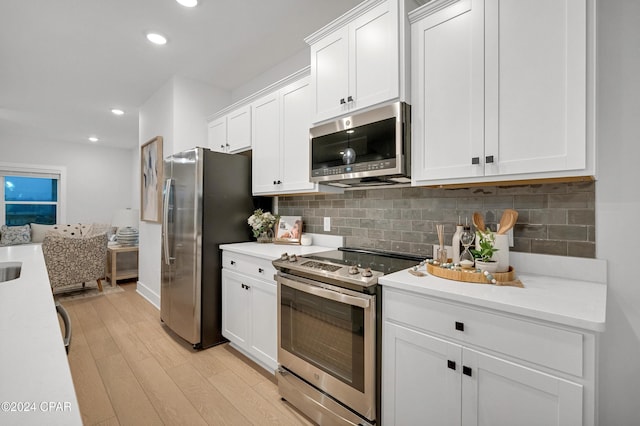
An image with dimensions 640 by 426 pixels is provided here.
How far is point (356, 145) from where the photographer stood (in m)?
1.89

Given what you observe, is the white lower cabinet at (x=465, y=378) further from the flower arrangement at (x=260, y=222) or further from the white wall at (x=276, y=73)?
the white wall at (x=276, y=73)

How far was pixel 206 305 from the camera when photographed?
2648 mm

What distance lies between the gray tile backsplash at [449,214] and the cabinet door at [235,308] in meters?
0.81

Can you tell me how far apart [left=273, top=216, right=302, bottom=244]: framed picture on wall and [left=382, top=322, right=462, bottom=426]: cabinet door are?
148 cm

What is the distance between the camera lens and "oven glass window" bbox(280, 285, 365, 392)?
61.2 inches

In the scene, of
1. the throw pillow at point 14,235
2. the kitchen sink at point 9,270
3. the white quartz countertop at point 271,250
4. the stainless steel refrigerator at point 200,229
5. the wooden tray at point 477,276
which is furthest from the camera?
the throw pillow at point 14,235

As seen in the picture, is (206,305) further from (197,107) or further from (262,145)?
(197,107)

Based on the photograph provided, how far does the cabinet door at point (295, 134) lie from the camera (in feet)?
7.77

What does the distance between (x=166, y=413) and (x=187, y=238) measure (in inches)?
51.9

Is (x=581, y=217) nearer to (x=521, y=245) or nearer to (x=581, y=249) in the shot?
(x=581, y=249)

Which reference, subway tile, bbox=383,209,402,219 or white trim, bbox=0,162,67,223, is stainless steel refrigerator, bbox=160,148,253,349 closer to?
subway tile, bbox=383,209,402,219

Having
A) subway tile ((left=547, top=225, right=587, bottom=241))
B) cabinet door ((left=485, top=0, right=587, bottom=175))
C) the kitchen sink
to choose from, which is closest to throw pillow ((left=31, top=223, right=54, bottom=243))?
the kitchen sink

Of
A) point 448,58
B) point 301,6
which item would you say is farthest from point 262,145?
point 448,58

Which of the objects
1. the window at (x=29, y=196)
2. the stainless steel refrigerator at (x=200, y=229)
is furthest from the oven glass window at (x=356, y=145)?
the window at (x=29, y=196)
